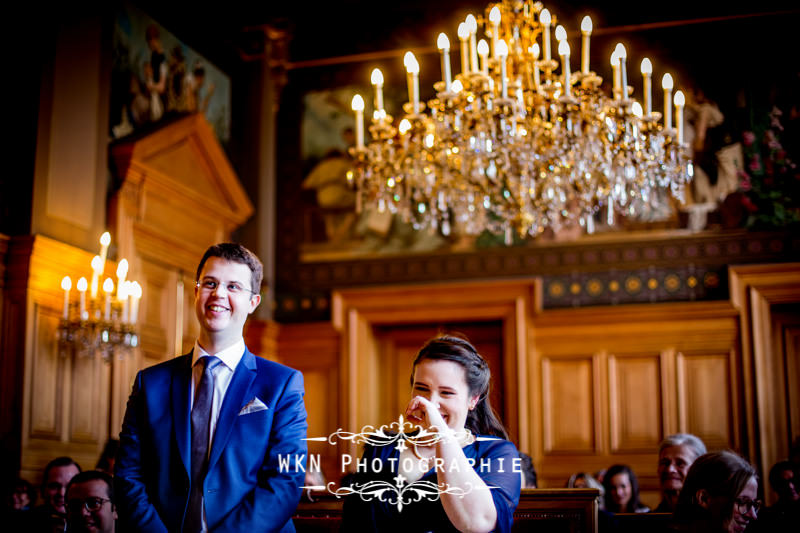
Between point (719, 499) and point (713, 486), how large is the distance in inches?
1.8

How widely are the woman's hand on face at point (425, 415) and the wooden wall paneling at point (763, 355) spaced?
7.47 m

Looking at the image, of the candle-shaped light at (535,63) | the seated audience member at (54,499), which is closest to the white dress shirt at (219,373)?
the seated audience member at (54,499)

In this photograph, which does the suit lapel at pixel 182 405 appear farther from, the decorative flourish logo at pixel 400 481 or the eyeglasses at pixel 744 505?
the eyeglasses at pixel 744 505

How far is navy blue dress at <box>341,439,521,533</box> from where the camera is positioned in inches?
111

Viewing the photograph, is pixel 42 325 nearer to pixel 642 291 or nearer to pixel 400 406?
pixel 400 406

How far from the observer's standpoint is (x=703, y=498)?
11.1ft

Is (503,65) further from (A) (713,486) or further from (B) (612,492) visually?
(A) (713,486)

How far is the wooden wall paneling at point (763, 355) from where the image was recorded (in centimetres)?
940

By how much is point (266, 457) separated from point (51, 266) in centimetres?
505

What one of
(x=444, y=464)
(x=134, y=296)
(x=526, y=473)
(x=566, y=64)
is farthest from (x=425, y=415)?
(x=134, y=296)

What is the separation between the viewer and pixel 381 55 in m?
11.1

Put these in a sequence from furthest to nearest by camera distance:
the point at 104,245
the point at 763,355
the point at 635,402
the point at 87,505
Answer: the point at 635,402
the point at 763,355
the point at 104,245
the point at 87,505

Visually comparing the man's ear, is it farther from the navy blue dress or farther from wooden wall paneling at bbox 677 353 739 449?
wooden wall paneling at bbox 677 353 739 449

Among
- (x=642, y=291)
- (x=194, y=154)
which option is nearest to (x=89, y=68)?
(x=194, y=154)
